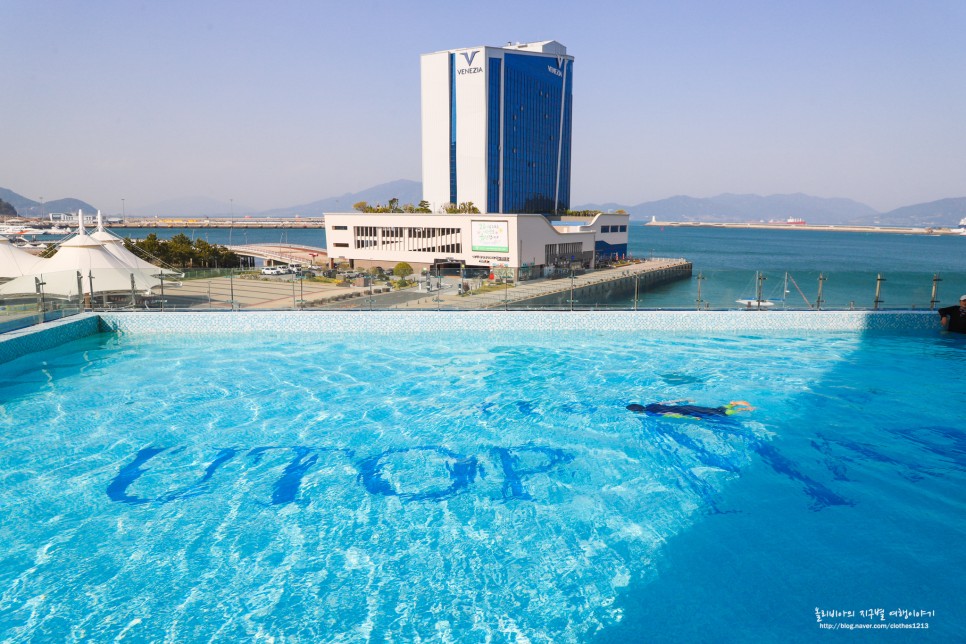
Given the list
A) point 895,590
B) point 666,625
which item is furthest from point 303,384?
point 895,590

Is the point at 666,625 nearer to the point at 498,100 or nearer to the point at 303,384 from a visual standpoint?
the point at 303,384

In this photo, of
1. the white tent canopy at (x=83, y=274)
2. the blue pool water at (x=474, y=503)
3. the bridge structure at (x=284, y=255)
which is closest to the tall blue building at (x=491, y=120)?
the bridge structure at (x=284, y=255)

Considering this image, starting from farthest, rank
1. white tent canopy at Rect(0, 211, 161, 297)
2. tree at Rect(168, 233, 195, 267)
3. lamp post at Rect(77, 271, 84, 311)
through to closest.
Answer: tree at Rect(168, 233, 195, 267)
white tent canopy at Rect(0, 211, 161, 297)
lamp post at Rect(77, 271, 84, 311)

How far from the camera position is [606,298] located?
172ft

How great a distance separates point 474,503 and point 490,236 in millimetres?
40947

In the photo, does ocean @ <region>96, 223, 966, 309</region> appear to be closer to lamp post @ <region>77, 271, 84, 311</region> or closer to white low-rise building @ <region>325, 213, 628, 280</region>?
white low-rise building @ <region>325, 213, 628, 280</region>

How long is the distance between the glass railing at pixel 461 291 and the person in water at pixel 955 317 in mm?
1118

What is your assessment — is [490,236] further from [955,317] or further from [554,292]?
[955,317]

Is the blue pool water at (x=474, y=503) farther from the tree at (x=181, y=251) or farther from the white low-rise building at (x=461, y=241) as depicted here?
the tree at (x=181, y=251)

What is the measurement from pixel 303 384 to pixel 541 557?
1139cm

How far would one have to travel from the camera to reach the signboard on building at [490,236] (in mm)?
50219

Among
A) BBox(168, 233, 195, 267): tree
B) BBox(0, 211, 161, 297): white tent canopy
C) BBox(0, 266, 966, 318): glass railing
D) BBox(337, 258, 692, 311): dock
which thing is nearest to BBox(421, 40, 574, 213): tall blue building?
BBox(337, 258, 692, 311): dock

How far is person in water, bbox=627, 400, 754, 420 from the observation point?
15.9 m

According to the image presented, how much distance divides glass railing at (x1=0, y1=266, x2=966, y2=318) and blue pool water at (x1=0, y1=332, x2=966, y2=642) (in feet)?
25.2
